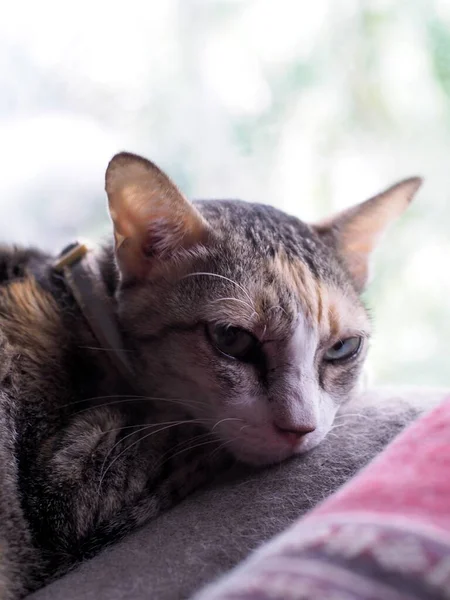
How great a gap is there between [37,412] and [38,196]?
100cm

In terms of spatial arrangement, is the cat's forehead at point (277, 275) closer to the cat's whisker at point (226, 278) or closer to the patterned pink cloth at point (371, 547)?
the cat's whisker at point (226, 278)

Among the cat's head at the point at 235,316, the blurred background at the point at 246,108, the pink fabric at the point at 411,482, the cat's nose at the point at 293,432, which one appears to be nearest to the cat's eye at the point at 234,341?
the cat's head at the point at 235,316

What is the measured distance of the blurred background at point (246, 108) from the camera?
5.98 feet

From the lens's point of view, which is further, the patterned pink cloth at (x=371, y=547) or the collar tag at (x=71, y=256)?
the collar tag at (x=71, y=256)

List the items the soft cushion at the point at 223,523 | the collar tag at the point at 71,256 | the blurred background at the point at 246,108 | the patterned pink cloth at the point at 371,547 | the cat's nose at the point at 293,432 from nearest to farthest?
the patterned pink cloth at the point at 371,547, the soft cushion at the point at 223,523, the cat's nose at the point at 293,432, the collar tag at the point at 71,256, the blurred background at the point at 246,108

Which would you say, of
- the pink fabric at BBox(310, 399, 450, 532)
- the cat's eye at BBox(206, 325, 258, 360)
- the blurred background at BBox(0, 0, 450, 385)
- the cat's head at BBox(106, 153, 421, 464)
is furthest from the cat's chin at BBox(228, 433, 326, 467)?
the blurred background at BBox(0, 0, 450, 385)

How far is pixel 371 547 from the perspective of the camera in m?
0.50

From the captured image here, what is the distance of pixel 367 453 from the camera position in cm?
100

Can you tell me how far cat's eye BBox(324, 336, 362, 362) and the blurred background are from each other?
2.27ft

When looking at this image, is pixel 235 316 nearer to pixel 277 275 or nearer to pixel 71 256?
pixel 277 275

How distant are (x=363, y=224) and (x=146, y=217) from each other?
523 millimetres

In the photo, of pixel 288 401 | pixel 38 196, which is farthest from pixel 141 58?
pixel 288 401

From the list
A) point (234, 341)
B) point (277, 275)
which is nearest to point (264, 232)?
point (277, 275)

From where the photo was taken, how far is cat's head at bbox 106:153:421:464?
3.31 ft
